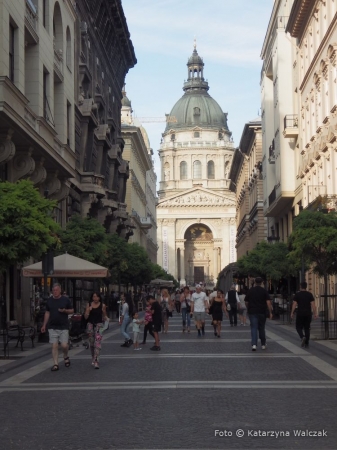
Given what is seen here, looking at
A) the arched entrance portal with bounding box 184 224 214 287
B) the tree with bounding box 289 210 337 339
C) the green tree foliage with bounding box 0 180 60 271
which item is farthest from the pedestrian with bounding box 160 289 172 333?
the arched entrance portal with bounding box 184 224 214 287

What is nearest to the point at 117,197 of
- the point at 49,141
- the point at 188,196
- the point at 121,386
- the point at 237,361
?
the point at 49,141

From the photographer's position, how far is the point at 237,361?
58.4 ft

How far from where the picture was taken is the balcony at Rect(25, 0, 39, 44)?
2930cm

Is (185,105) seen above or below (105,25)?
above

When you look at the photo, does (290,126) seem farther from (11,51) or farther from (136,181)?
(136,181)

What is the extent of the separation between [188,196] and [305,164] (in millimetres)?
125147

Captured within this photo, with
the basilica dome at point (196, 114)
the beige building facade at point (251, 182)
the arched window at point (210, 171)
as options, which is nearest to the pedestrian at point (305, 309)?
the beige building facade at point (251, 182)

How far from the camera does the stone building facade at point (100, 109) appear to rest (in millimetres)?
43844

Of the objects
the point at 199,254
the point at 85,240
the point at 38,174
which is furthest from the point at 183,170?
the point at 38,174

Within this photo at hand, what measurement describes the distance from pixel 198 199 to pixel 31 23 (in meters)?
138

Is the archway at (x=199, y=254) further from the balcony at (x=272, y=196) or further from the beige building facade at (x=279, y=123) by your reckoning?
the balcony at (x=272, y=196)

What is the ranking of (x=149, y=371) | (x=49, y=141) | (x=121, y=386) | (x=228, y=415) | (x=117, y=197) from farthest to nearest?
(x=117, y=197) < (x=49, y=141) < (x=149, y=371) < (x=121, y=386) < (x=228, y=415)

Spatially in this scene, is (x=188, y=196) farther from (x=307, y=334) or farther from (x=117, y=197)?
(x=307, y=334)

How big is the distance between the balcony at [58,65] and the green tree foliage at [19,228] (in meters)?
15.6
